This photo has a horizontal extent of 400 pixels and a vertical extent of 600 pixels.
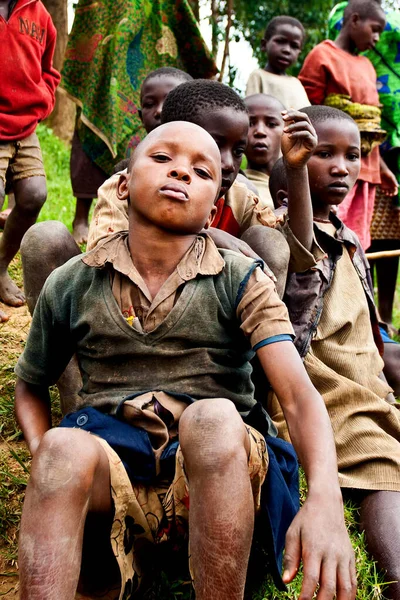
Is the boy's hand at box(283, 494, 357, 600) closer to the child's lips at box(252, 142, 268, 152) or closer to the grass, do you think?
the grass

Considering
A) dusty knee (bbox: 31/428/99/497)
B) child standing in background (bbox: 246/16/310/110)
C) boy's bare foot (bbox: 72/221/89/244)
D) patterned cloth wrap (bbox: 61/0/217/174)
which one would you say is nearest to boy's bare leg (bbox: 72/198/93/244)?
boy's bare foot (bbox: 72/221/89/244)

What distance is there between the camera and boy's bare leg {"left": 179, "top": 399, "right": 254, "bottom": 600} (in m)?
1.48

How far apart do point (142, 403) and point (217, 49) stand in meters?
8.49

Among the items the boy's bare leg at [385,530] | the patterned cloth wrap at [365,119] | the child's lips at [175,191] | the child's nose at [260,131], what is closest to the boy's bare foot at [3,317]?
the child's lips at [175,191]

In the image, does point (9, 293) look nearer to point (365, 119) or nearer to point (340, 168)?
point (340, 168)

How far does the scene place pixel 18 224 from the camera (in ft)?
11.6

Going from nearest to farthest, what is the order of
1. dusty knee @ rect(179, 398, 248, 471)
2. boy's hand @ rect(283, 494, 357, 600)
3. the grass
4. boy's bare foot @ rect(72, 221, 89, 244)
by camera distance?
boy's hand @ rect(283, 494, 357, 600)
dusty knee @ rect(179, 398, 248, 471)
the grass
boy's bare foot @ rect(72, 221, 89, 244)

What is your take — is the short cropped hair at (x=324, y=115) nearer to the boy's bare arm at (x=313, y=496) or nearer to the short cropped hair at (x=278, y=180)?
the short cropped hair at (x=278, y=180)

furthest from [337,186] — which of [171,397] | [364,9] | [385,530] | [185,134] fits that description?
[364,9]

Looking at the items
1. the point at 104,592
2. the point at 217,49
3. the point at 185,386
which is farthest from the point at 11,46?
the point at 217,49

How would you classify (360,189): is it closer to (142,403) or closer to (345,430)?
(345,430)

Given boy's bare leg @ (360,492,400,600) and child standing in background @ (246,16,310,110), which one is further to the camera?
child standing in background @ (246,16,310,110)

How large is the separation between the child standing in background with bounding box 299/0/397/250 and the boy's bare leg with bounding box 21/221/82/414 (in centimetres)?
263

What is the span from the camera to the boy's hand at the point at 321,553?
1.41 m
